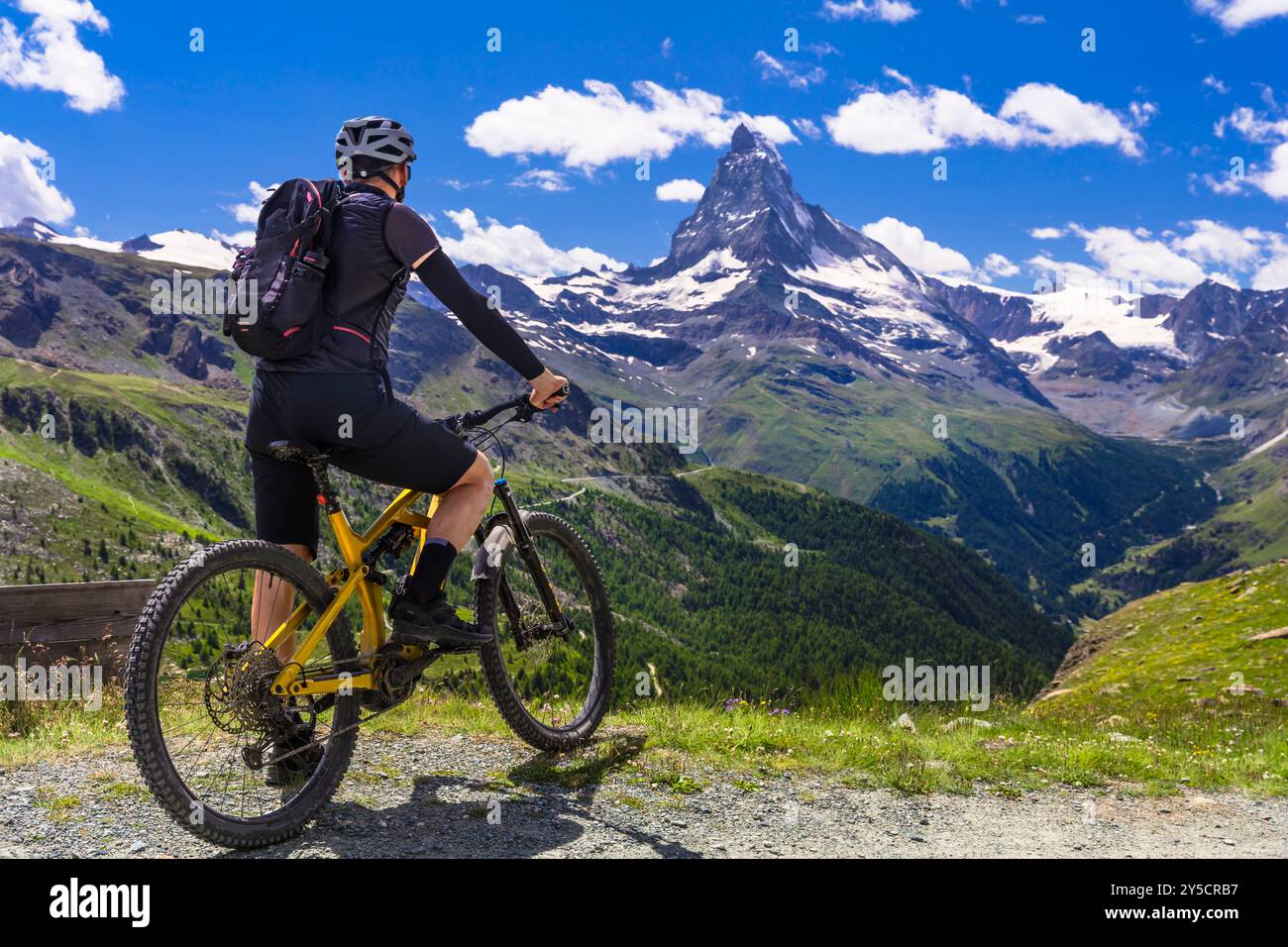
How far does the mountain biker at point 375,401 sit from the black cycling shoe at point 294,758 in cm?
76

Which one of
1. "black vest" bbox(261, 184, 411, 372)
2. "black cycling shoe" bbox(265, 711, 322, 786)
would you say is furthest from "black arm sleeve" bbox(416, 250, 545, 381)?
"black cycling shoe" bbox(265, 711, 322, 786)

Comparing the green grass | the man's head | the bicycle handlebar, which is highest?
the man's head

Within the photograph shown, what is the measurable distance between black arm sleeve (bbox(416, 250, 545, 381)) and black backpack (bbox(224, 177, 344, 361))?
0.74 metres

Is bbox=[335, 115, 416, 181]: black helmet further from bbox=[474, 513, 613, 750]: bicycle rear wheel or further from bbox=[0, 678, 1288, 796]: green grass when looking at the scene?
bbox=[0, 678, 1288, 796]: green grass

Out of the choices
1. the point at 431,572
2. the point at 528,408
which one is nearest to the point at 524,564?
the point at 528,408

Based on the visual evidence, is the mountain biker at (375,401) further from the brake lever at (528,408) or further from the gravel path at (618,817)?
the gravel path at (618,817)

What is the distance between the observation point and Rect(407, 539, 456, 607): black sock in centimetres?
692

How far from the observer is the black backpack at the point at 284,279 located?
623cm

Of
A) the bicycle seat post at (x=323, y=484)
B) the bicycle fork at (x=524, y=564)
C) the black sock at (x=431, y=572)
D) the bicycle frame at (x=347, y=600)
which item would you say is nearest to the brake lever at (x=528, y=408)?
the bicycle fork at (x=524, y=564)

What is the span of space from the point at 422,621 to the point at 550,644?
7.70ft

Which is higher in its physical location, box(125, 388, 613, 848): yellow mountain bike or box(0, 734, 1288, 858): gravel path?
box(125, 388, 613, 848): yellow mountain bike

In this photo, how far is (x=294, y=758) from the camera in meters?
6.86

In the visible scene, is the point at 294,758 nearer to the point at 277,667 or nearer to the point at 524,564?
the point at 277,667
